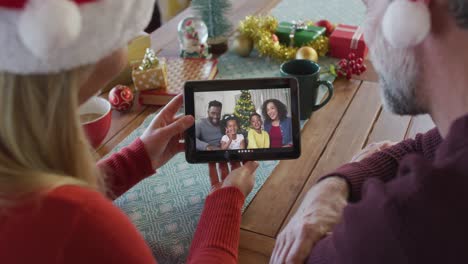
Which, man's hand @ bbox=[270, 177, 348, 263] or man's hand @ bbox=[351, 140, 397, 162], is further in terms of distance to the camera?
man's hand @ bbox=[351, 140, 397, 162]

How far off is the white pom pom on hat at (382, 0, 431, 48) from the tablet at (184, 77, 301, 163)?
0.30m

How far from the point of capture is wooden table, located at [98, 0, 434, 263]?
2.47ft

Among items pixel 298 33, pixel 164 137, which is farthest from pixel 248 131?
pixel 298 33

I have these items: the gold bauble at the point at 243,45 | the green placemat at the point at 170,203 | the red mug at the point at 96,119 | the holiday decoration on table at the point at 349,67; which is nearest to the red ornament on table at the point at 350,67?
the holiday decoration on table at the point at 349,67

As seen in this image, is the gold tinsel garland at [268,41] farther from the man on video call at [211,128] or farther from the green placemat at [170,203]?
the man on video call at [211,128]

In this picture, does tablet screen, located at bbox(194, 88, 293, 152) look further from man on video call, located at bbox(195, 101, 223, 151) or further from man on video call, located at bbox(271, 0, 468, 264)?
man on video call, located at bbox(271, 0, 468, 264)

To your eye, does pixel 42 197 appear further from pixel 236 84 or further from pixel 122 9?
pixel 236 84

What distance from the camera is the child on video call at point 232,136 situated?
81 centimetres

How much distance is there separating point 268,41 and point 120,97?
17.4 inches

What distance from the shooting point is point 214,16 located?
1299 millimetres

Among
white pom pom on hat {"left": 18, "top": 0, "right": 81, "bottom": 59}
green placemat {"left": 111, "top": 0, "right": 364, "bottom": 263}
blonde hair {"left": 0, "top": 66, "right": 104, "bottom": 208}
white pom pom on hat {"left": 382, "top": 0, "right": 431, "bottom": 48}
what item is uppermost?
white pom pom on hat {"left": 18, "top": 0, "right": 81, "bottom": 59}

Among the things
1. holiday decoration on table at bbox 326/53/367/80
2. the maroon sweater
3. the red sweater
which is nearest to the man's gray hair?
the maroon sweater

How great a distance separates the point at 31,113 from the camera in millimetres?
465

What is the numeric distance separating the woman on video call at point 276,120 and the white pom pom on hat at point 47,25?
1.46 ft
